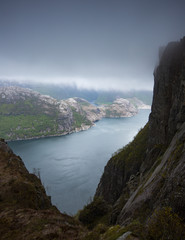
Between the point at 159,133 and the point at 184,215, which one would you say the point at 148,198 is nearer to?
the point at 184,215

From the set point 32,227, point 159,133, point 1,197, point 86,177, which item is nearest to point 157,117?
point 159,133

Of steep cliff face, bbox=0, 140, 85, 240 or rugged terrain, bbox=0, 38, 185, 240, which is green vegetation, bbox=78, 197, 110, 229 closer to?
rugged terrain, bbox=0, 38, 185, 240

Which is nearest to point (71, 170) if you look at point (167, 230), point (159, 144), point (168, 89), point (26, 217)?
point (159, 144)

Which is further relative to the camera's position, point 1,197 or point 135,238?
point 1,197

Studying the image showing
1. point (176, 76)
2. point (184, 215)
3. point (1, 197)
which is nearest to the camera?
point (184, 215)

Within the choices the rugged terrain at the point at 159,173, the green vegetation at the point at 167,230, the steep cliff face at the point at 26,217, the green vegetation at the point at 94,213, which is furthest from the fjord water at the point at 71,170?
the green vegetation at the point at 167,230

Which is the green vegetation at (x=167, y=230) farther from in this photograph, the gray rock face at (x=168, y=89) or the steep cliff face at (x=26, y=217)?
the gray rock face at (x=168, y=89)

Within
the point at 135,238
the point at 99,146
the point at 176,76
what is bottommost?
the point at 99,146
